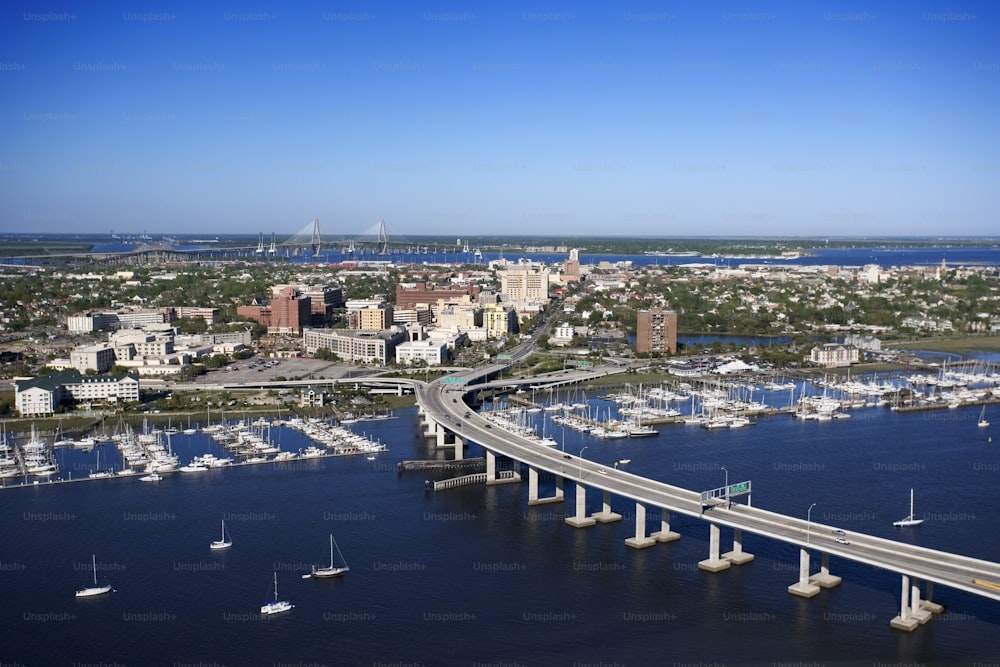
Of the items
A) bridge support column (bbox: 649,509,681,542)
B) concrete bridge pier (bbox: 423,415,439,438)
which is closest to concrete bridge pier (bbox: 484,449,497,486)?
concrete bridge pier (bbox: 423,415,439,438)

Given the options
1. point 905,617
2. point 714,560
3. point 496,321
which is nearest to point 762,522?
point 714,560

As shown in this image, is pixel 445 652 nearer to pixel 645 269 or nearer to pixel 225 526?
pixel 225 526

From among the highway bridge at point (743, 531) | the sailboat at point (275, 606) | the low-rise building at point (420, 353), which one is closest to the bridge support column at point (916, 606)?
the highway bridge at point (743, 531)

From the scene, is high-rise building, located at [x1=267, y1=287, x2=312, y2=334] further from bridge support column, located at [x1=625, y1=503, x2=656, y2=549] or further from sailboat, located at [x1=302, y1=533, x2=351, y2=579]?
bridge support column, located at [x1=625, y1=503, x2=656, y2=549]

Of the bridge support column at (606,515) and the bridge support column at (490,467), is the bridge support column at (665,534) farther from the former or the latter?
the bridge support column at (490,467)

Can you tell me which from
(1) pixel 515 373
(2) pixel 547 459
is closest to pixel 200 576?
(2) pixel 547 459

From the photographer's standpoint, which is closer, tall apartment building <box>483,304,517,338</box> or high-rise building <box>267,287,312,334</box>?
tall apartment building <box>483,304,517,338</box>

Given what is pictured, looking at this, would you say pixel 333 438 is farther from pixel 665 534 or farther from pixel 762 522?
pixel 762 522
